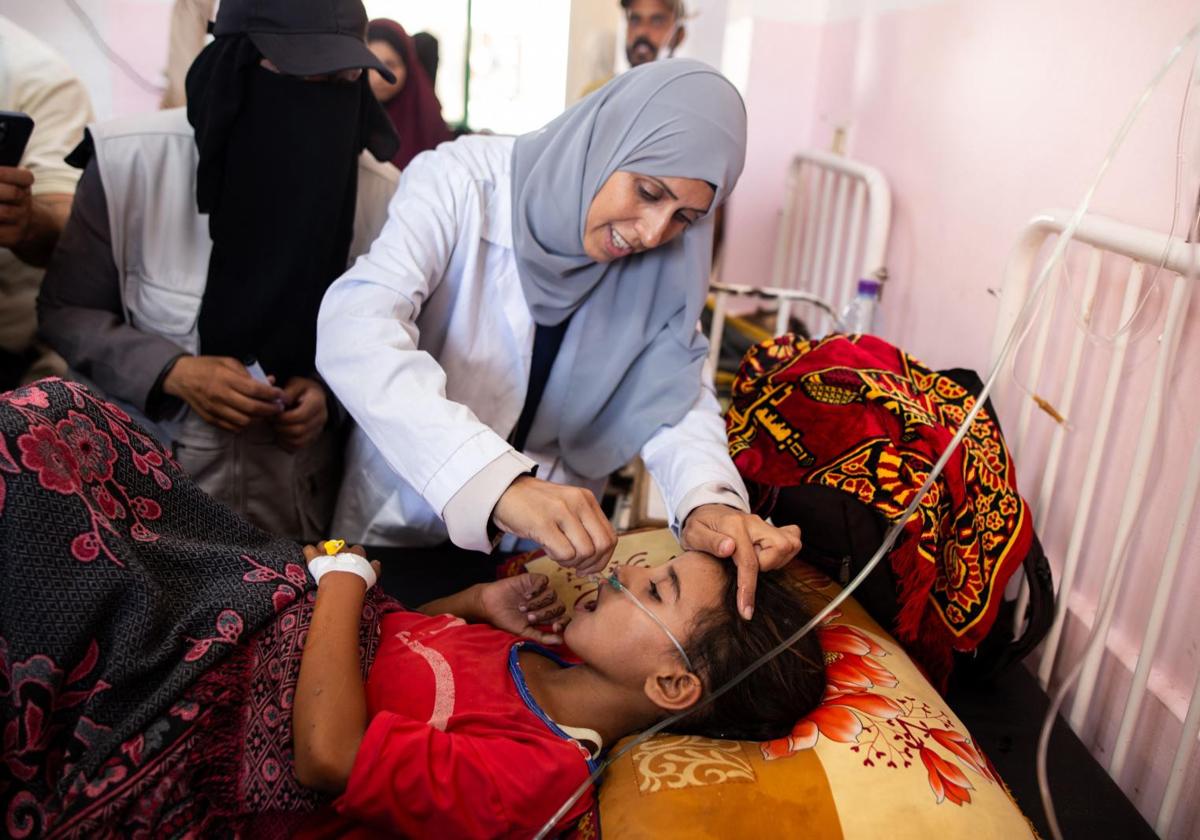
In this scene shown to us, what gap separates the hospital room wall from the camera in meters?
1.58

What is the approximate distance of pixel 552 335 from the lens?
1.87 metres

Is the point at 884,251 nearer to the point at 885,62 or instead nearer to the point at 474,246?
the point at 885,62

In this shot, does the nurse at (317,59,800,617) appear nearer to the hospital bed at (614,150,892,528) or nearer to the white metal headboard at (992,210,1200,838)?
the white metal headboard at (992,210,1200,838)

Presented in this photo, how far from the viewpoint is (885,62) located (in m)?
3.14

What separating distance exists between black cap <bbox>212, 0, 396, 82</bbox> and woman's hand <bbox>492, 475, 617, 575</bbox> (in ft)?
3.01

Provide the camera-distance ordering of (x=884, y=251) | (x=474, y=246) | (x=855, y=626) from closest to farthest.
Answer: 1. (x=855, y=626)
2. (x=474, y=246)
3. (x=884, y=251)

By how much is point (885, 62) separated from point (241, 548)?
A: 2.64 metres

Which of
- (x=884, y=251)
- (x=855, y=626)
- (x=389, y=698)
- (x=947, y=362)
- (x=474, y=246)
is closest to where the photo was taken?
(x=389, y=698)

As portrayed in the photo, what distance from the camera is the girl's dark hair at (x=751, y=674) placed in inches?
52.7

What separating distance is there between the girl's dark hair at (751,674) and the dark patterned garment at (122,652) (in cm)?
55

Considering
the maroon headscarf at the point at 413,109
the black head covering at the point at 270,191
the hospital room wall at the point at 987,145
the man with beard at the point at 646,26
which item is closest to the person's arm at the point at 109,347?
the black head covering at the point at 270,191

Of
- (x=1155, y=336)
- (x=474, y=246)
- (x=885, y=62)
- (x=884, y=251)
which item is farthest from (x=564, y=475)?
(x=885, y=62)

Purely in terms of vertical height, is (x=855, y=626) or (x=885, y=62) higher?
(x=885, y=62)

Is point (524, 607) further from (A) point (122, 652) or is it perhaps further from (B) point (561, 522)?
(A) point (122, 652)
